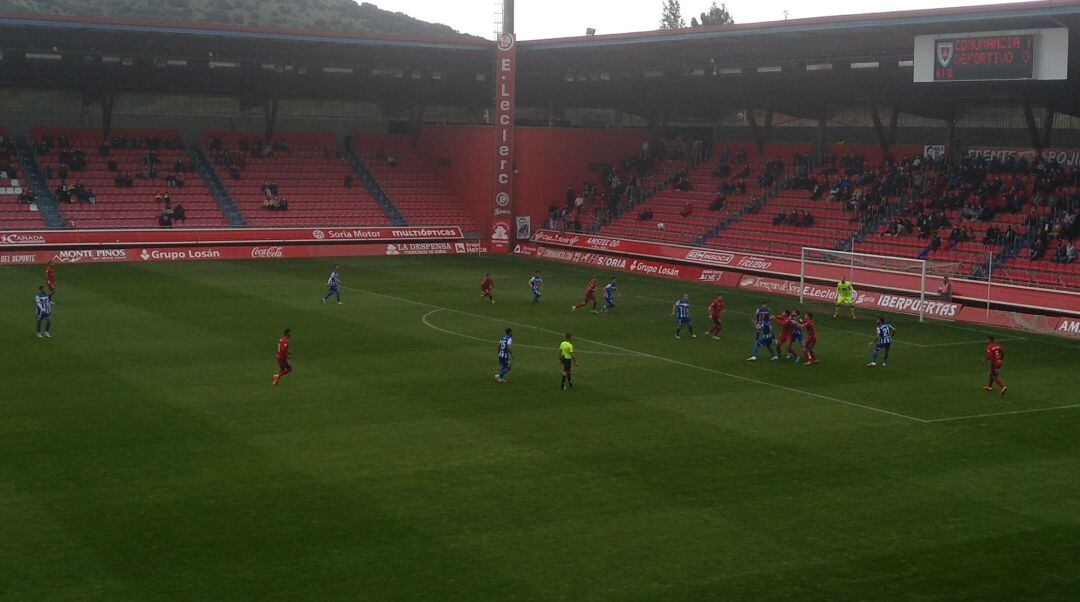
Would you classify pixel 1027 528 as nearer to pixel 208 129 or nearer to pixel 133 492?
pixel 133 492

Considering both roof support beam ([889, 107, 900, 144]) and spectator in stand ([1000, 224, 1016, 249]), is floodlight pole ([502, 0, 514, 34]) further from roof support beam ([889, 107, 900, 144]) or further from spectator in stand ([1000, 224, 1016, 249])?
spectator in stand ([1000, 224, 1016, 249])

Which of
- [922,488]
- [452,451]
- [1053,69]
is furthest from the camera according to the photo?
[1053,69]

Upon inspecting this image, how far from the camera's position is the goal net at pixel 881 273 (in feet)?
141

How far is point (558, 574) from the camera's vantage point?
15766 mm

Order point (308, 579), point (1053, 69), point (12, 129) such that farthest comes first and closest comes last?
1. point (12, 129)
2. point (1053, 69)
3. point (308, 579)

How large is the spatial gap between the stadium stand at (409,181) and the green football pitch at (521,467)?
106 ft

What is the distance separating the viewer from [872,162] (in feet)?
198

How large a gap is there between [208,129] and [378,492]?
2227 inches

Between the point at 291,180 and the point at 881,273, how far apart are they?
36.5 meters

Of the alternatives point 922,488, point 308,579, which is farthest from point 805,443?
point 308,579

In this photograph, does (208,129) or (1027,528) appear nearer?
(1027,528)

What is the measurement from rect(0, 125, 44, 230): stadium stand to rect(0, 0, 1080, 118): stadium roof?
4.26m

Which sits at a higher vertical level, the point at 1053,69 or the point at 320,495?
the point at 1053,69

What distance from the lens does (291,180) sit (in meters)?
69.2
